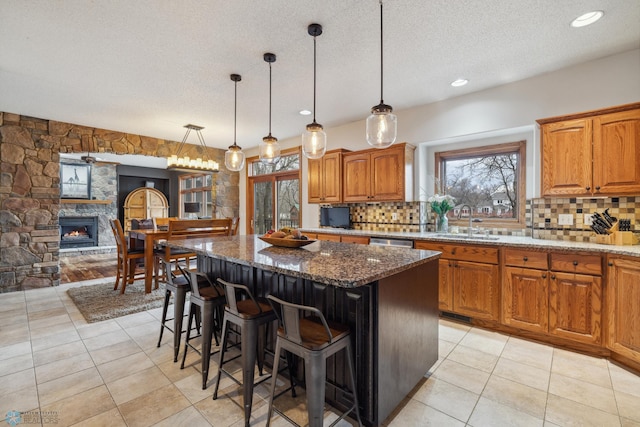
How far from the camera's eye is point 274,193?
20.4 feet

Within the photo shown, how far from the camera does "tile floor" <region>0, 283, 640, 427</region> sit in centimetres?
179

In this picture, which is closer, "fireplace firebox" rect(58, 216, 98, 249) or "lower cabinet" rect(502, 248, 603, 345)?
"lower cabinet" rect(502, 248, 603, 345)

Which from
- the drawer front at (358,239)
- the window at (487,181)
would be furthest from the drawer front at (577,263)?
the drawer front at (358,239)

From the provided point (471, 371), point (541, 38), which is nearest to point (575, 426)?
point (471, 371)

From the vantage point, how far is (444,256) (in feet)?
10.7

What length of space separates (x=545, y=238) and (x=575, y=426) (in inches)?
80.7

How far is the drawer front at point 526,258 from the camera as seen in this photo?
270cm

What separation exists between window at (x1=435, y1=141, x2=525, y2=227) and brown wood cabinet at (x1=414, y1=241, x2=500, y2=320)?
745 millimetres

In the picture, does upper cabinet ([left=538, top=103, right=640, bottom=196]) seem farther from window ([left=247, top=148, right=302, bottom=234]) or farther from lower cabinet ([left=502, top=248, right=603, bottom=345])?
window ([left=247, top=148, right=302, bottom=234])

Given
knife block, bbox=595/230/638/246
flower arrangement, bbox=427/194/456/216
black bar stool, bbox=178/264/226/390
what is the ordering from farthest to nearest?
1. flower arrangement, bbox=427/194/456/216
2. knife block, bbox=595/230/638/246
3. black bar stool, bbox=178/264/226/390

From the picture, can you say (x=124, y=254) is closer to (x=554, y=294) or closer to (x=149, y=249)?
(x=149, y=249)

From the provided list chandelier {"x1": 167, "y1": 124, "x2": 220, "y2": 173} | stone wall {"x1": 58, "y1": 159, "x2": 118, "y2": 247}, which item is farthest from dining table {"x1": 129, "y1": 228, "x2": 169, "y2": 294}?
stone wall {"x1": 58, "y1": 159, "x2": 118, "y2": 247}

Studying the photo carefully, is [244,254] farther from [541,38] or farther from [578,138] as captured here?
[578,138]

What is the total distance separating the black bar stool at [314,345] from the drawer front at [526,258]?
6.95ft
